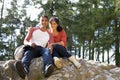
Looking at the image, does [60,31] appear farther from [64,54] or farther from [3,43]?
[3,43]

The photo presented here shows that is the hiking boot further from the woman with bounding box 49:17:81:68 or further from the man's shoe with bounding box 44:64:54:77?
the man's shoe with bounding box 44:64:54:77

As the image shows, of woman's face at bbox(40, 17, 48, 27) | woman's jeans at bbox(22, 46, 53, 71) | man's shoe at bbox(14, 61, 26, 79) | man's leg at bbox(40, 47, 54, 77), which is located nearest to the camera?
man's shoe at bbox(14, 61, 26, 79)

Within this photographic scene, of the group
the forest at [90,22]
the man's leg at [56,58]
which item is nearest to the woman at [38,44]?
the man's leg at [56,58]


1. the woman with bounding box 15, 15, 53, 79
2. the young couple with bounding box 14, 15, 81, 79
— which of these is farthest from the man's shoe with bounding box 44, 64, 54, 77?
the young couple with bounding box 14, 15, 81, 79

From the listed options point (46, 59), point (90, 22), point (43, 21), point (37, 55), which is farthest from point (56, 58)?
point (90, 22)

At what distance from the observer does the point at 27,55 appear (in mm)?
6797

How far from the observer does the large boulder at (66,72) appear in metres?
6.75

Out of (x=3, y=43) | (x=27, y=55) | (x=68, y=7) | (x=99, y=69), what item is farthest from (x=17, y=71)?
(x=3, y=43)

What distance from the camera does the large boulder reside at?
675 centimetres

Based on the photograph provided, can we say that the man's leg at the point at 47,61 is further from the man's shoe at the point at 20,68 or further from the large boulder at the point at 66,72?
the man's shoe at the point at 20,68

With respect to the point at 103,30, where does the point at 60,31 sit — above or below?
above

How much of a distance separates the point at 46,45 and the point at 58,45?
445mm

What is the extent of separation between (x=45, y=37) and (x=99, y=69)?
1.47m

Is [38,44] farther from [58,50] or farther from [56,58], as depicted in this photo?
[56,58]
